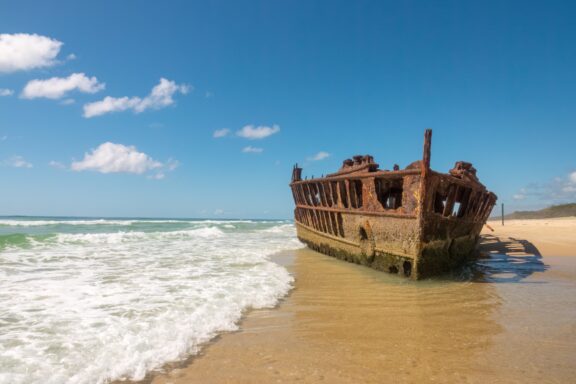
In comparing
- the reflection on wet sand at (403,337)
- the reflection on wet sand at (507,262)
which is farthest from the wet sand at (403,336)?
the reflection on wet sand at (507,262)

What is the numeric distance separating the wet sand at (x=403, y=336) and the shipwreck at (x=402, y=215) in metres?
0.71

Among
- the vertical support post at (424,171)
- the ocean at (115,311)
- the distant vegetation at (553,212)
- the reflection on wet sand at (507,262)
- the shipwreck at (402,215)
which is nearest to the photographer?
the ocean at (115,311)

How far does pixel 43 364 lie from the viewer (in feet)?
10.5

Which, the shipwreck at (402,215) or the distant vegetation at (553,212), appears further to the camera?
the distant vegetation at (553,212)

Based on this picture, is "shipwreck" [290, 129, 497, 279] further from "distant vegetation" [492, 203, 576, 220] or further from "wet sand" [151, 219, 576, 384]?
"distant vegetation" [492, 203, 576, 220]

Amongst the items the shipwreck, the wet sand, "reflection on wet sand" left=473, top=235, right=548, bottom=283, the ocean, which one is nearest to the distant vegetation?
"reflection on wet sand" left=473, top=235, right=548, bottom=283

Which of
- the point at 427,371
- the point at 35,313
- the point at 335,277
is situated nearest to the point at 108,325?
the point at 35,313

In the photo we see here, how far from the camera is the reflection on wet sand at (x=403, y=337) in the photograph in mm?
3000

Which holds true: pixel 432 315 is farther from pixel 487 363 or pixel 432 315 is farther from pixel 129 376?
pixel 129 376

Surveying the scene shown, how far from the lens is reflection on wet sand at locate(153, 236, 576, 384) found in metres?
3.00

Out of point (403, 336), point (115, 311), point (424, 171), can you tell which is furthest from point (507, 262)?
point (115, 311)

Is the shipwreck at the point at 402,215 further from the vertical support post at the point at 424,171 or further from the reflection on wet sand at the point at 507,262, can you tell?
the reflection on wet sand at the point at 507,262

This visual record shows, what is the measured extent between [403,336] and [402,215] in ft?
12.0

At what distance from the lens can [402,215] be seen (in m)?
7.28
